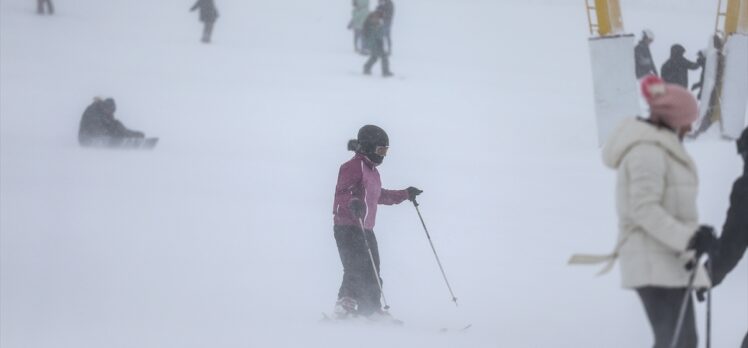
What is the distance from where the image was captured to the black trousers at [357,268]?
7.57 meters

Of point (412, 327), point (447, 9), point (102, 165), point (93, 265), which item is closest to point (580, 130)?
point (102, 165)

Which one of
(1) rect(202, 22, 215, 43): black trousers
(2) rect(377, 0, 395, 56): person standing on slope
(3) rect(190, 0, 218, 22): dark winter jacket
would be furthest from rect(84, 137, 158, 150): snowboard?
(1) rect(202, 22, 215, 43): black trousers

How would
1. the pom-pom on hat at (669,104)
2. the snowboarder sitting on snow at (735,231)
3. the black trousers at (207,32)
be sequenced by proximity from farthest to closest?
the black trousers at (207,32), the snowboarder sitting on snow at (735,231), the pom-pom on hat at (669,104)

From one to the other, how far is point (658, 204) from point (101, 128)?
11821mm

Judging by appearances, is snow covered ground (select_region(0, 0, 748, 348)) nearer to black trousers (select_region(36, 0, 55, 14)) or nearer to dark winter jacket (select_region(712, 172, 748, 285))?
black trousers (select_region(36, 0, 55, 14))

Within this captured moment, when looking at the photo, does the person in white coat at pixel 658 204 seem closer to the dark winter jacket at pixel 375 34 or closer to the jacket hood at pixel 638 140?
the jacket hood at pixel 638 140

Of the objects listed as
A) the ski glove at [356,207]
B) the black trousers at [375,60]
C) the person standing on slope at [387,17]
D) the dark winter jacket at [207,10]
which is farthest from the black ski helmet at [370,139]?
the dark winter jacket at [207,10]

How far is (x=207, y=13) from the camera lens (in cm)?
2562

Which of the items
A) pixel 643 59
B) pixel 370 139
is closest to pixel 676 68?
pixel 643 59

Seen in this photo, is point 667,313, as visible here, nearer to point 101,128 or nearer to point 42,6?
point 101,128

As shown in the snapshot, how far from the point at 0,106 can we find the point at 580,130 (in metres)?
8.02

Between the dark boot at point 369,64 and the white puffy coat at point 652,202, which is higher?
the white puffy coat at point 652,202

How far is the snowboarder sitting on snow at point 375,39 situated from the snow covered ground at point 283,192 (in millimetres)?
252

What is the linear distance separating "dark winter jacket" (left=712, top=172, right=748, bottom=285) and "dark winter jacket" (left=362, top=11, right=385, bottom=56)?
52.8 feet
